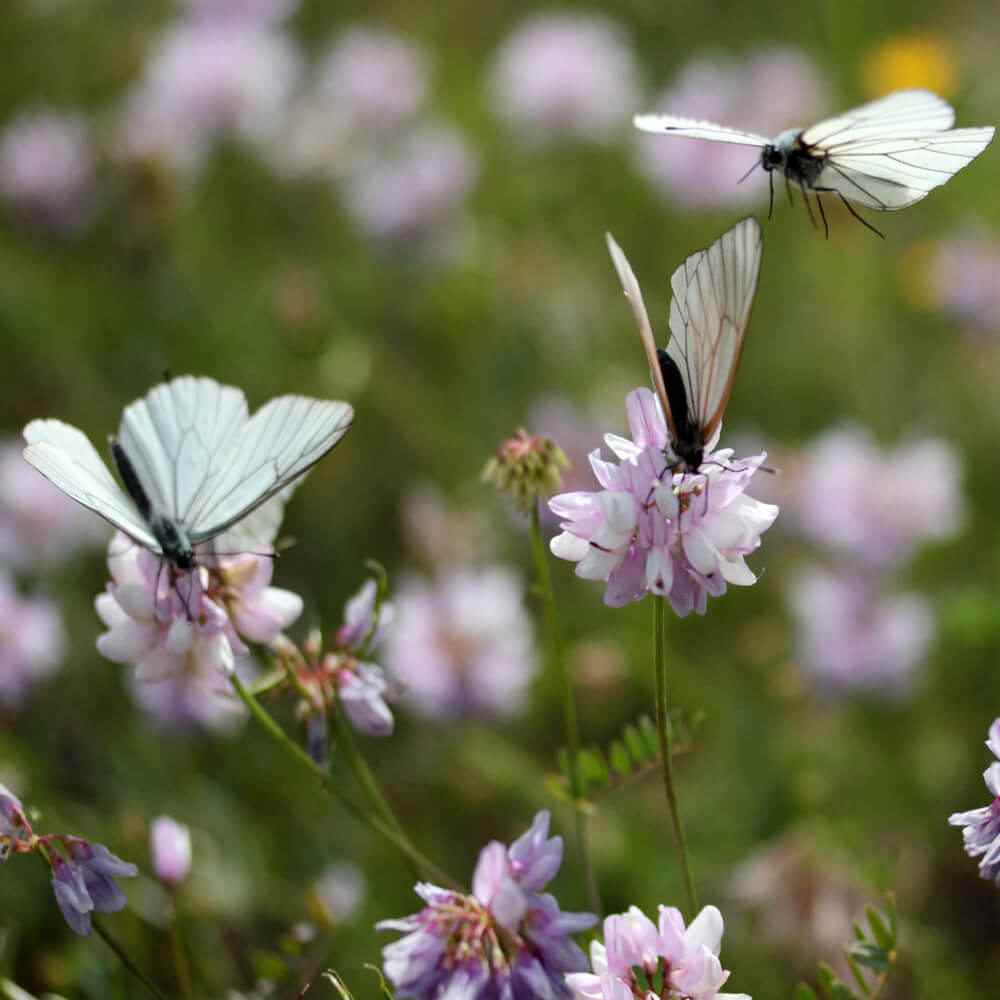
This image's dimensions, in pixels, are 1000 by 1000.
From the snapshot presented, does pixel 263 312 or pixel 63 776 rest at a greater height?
pixel 263 312

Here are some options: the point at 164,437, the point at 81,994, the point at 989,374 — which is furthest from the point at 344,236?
the point at 164,437

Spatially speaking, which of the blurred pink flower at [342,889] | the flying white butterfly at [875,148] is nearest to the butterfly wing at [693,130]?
the flying white butterfly at [875,148]

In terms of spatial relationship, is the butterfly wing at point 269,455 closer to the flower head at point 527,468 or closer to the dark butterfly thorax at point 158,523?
the dark butterfly thorax at point 158,523

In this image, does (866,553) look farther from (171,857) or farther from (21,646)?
(171,857)

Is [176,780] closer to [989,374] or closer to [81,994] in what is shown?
[81,994]

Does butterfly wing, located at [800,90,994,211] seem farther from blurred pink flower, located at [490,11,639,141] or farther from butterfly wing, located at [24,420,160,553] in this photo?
blurred pink flower, located at [490,11,639,141]

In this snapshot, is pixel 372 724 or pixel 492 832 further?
pixel 492 832

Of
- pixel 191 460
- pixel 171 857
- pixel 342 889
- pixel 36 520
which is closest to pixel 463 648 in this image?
pixel 342 889
